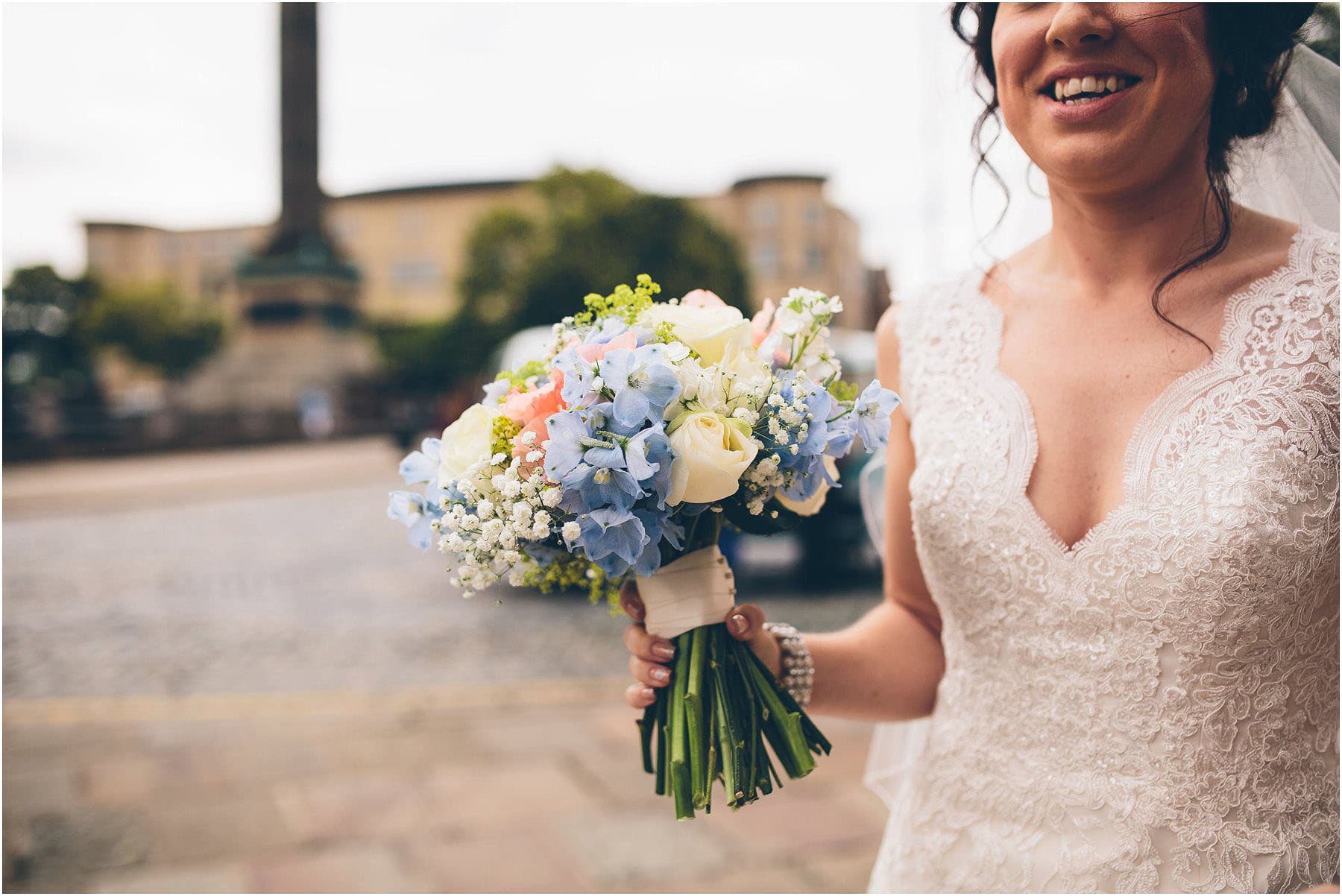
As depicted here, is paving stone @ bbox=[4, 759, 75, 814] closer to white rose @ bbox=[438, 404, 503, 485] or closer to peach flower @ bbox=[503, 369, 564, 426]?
white rose @ bbox=[438, 404, 503, 485]

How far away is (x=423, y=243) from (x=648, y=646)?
6970 cm

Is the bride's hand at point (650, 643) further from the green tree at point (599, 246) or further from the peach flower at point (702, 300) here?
the green tree at point (599, 246)

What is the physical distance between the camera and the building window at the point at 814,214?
5522 cm

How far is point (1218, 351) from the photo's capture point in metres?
1.59

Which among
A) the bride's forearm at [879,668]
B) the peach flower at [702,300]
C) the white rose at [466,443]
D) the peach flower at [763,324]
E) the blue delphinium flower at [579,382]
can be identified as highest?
the peach flower at [702,300]

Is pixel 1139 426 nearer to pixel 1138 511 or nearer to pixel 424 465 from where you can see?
pixel 1138 511

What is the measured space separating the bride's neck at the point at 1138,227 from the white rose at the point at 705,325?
0.62 m

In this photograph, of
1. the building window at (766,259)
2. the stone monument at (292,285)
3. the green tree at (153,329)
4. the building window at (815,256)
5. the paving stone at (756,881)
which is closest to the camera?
the paving stone at (756,881)

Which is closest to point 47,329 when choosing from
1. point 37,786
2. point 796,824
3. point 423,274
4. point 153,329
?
point 153,329

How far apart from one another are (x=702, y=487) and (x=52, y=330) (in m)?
60.3

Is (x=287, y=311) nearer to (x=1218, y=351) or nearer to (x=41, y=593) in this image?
(x=41, y=593)

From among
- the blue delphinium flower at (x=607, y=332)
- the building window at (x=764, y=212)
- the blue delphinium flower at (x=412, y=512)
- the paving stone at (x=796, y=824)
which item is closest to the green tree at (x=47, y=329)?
the building window at (x=764, y=212)

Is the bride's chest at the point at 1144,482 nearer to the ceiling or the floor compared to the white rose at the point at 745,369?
nearer to the floor

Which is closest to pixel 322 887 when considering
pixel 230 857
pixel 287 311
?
pixel 230 857
